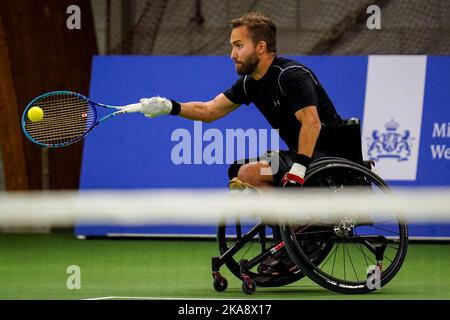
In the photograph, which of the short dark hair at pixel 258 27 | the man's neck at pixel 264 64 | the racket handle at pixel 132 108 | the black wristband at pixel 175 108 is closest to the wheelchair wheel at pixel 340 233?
the man's neck at pixel 264 64

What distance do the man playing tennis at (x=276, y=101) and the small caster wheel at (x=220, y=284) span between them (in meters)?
0.67

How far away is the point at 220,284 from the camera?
7.35 meters

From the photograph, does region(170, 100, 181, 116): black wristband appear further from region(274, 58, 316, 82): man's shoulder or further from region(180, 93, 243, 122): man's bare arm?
region(274, 58, 316, 82): man's shoulder

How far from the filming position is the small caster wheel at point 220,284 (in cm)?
734

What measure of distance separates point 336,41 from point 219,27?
4.27ft

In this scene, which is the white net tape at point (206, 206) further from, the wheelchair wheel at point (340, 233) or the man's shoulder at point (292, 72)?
the man's shoulder at point (292, 72)

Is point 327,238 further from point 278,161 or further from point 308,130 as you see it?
point 308,130

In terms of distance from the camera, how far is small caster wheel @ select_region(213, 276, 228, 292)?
7.34 metres

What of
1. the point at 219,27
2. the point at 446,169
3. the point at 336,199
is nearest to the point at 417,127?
the point at 446,169

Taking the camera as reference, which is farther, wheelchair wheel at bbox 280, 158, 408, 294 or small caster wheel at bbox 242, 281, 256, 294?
small caster wheel at bbox 242, 281, 256, 294

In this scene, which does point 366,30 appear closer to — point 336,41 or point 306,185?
point 336,41

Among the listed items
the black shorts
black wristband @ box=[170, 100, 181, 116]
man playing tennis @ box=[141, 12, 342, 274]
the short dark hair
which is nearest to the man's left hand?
man playing tennis @ box=[141, 12, 342, 274]

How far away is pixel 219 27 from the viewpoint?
1283 centimetres

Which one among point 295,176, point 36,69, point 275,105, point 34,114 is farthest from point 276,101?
point 36,69
